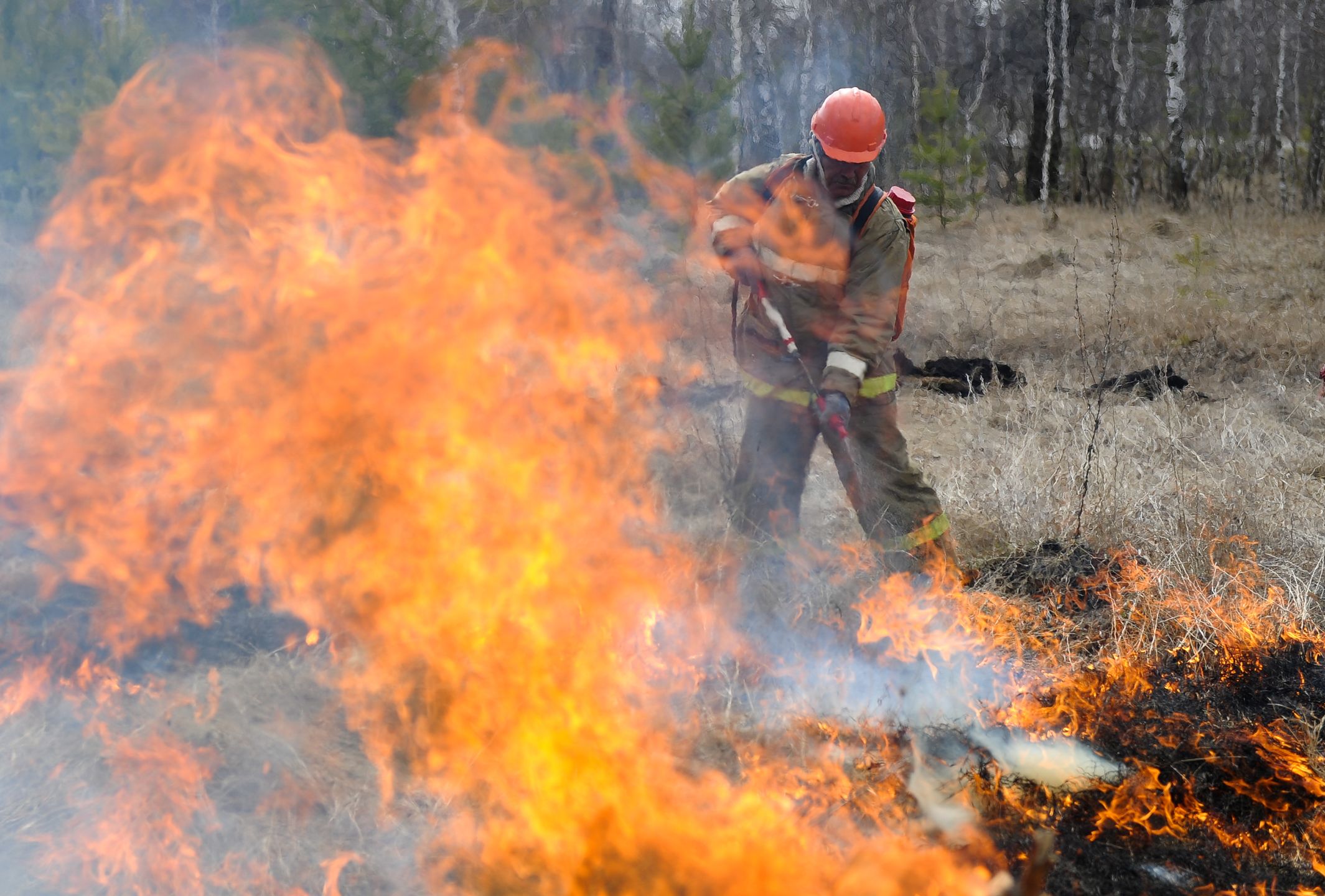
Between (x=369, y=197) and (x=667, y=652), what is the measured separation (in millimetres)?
2329

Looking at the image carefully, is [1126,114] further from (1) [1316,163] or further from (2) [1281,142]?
(1) [1316,163]

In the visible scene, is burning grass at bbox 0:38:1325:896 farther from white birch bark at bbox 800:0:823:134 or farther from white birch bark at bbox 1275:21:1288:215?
white birch bark at bbox 800:0:823:134

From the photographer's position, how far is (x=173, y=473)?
4.81 metres

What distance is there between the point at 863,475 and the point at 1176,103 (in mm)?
13102

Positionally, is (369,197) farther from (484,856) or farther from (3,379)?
(3,379)

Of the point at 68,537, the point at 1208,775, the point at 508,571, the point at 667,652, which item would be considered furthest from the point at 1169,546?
the point at 68,537

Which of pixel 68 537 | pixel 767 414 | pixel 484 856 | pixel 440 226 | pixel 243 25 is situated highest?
pixel 243 25

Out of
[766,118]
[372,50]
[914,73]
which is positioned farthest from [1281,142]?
[372,50]

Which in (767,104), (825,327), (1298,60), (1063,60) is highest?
(1298,60)

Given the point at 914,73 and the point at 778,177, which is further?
the point at 914,73

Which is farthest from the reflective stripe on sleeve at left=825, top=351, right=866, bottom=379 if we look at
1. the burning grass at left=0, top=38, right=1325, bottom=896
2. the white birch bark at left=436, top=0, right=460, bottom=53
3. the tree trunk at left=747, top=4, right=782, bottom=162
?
the white birch bark at left=436, top=0, right=460, bottom=53

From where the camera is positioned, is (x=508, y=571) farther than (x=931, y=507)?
No

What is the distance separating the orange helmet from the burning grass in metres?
1.40

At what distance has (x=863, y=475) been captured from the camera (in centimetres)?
428
